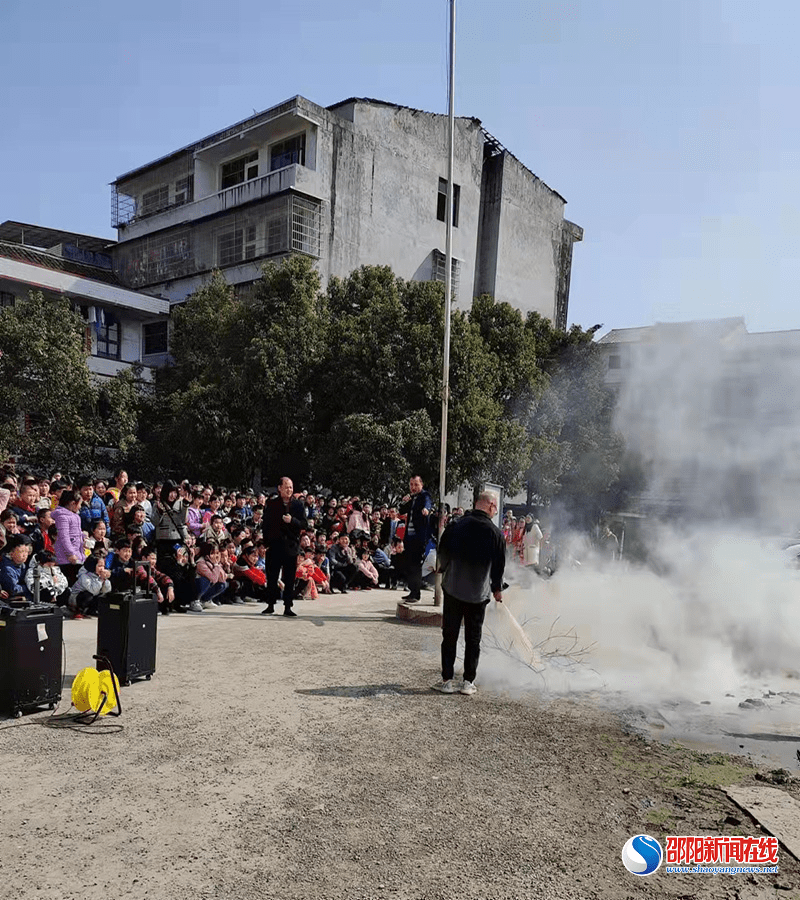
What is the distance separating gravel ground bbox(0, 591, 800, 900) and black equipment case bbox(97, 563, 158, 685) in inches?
8.9

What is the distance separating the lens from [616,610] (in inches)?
405

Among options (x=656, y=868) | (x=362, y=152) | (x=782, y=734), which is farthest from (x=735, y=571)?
(x=362, y=152)

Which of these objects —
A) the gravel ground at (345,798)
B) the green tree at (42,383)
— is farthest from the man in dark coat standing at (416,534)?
the green tree at (42,383)

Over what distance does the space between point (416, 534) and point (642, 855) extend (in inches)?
337

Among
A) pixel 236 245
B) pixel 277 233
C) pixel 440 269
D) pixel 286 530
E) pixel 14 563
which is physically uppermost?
pixel 440 269

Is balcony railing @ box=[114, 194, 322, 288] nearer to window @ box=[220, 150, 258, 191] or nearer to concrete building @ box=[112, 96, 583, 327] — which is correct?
concrete building @ box=[112, 96, 583, 327]

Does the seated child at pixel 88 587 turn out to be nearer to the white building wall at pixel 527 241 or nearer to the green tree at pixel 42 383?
the green tree at pixel 42 383

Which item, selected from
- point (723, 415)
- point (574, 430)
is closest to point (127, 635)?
point (723, 415)

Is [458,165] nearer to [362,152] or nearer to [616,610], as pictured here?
[362,152]

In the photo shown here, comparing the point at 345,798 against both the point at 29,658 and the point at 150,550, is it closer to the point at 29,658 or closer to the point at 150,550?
the point at 29,658

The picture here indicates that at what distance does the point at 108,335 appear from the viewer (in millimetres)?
33062

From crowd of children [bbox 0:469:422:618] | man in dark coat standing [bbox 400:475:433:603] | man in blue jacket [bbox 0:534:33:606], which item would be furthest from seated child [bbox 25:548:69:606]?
man in dark coat standing [bbox 400:475:433:603]

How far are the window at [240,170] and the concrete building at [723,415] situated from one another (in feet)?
76.5

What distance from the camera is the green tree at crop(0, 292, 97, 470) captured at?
2127 centimetres
